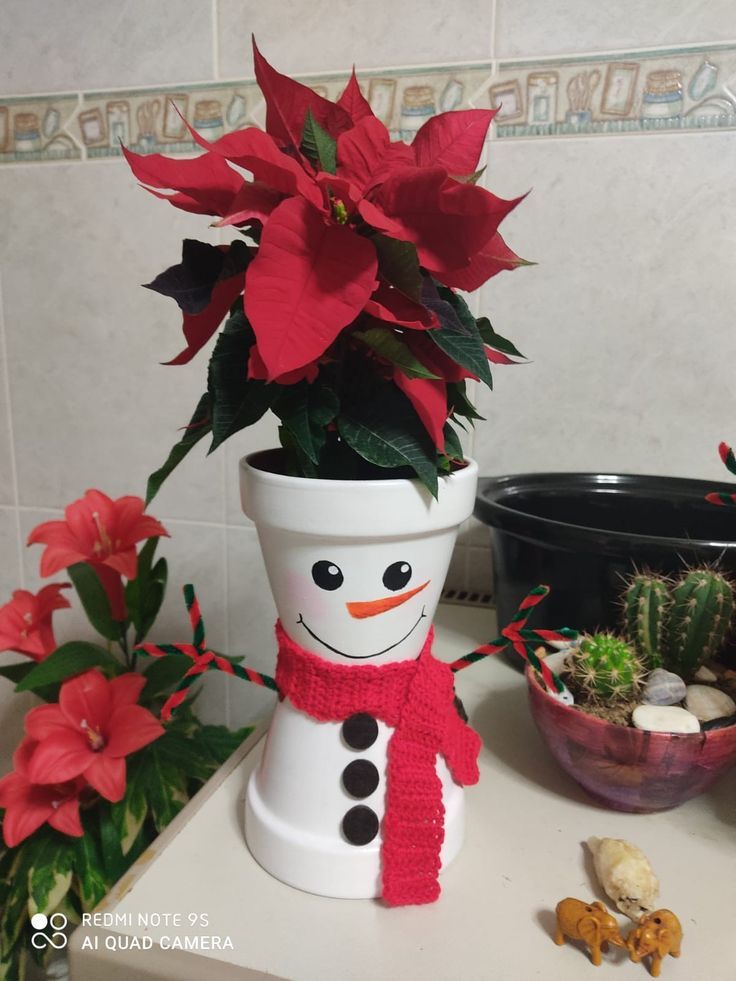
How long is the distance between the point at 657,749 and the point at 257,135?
41 cm

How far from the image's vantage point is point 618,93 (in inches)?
29.0

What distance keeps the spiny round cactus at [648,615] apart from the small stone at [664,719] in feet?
0.23

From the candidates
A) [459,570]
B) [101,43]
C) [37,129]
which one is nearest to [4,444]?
[37,129]

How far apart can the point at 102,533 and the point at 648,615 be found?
503 mm

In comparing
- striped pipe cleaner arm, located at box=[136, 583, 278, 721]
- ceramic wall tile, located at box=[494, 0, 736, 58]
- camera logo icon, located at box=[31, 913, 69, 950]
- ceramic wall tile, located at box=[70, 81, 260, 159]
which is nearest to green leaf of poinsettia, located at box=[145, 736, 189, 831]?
camera logo icon, located at box=[31, 913, 69, 950]

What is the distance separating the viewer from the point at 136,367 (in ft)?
3.07

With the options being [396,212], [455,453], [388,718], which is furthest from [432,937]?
[396,212]

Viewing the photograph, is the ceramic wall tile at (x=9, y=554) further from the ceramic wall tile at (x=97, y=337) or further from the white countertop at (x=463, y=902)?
the white countertop at (x=463, y=902)

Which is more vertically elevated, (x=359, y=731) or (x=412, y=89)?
(x=412, y=89)

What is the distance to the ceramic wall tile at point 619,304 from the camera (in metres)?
0.74

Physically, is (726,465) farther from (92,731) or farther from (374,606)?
(92,731)

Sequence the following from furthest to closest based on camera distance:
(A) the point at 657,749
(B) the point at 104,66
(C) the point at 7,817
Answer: (B) the point at 104,66
(C) the point at 7,817
(A) the point at 657,749

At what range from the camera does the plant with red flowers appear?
588 mm

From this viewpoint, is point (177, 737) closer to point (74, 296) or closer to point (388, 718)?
point (388, 718)
